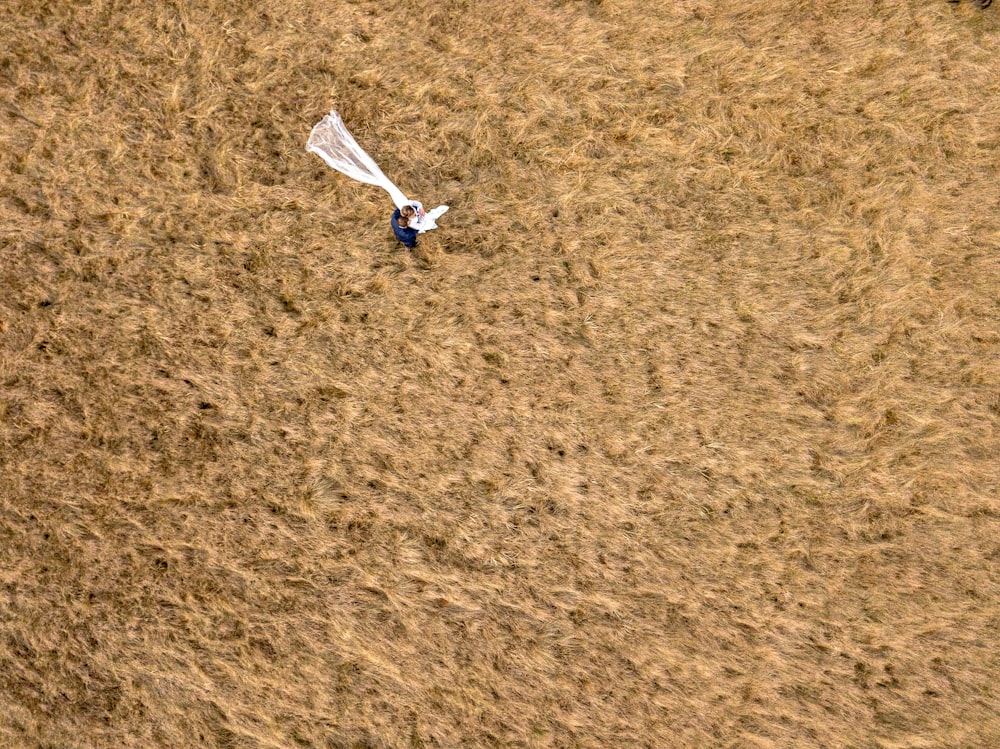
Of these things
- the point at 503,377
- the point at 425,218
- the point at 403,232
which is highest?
the point at 425,218

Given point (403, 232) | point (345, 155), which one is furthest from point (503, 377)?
point (345, 155)

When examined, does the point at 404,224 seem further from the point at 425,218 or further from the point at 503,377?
the point at 503,377

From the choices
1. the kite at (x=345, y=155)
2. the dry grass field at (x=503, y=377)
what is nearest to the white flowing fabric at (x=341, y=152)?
the kite at (x=345, y=155)

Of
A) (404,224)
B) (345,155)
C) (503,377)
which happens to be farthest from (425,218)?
(503,377)

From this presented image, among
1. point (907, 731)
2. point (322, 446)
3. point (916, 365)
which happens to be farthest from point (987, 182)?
point (322, 446)

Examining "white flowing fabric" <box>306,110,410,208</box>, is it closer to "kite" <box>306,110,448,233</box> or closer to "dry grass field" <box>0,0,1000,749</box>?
"kite" <box>306,110,448,233</box>

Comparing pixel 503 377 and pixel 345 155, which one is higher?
pixel 345 155

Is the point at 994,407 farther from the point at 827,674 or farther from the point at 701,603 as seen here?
the point at 701,603
